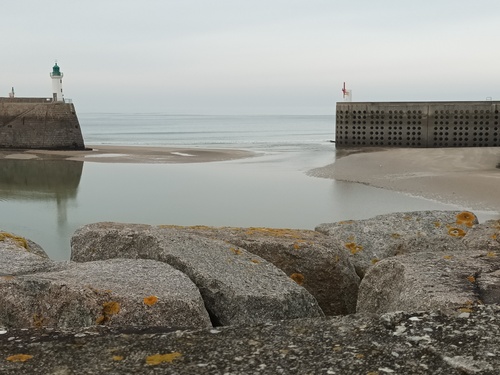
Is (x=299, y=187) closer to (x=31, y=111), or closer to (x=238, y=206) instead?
(x=238, y=206)

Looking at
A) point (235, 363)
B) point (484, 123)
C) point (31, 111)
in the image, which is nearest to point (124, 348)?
point (235, 363)

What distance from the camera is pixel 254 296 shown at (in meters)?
4.98

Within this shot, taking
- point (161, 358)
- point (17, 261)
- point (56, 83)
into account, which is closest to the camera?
point (161, 358)

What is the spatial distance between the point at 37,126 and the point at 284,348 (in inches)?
1890

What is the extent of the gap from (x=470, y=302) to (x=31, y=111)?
4820 centimetres

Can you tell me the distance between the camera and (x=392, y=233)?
727 centimetres

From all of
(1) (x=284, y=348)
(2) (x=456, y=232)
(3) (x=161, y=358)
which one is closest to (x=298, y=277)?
(2) (x=456, y=232)

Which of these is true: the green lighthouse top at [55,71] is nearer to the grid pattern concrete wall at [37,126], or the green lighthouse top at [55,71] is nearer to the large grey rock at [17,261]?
the grid pattern concrete wall at [37,126]

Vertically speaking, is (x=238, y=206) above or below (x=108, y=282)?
below

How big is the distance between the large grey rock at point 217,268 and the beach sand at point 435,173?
1472 cm

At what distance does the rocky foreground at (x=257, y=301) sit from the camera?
9.43 ft

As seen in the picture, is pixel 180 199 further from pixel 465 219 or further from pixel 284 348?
pixel 284 348

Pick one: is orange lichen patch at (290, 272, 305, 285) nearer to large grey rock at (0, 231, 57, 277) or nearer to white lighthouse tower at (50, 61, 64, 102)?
large grey rock at (0, 231, 57, 277)

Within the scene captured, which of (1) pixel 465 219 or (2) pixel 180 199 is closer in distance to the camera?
(1) pixel 465 219
